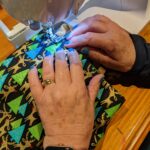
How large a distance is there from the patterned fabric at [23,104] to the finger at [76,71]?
0.03 m

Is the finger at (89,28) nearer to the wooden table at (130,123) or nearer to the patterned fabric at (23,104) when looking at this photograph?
the patterned fabric at (23,104)

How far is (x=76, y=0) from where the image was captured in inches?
21.7

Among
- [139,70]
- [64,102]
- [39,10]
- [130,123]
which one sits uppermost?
[39,10]

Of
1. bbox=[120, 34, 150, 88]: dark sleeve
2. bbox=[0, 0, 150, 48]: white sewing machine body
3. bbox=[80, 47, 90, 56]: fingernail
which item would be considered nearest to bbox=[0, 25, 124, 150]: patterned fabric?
bbox=[80, 47, 90, 56]: fingernail

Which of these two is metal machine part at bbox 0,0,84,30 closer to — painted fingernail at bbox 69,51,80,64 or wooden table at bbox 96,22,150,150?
painted fingernail at bbox 69,51,80,64

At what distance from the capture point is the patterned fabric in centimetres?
56

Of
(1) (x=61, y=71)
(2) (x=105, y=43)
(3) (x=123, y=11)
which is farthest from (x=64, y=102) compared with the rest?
(3) (x=123, y=11)

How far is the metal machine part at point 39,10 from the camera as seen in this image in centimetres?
46

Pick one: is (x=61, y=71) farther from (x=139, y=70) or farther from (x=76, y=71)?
(x=139, y=70)

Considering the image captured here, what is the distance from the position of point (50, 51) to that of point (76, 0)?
5.0 inches

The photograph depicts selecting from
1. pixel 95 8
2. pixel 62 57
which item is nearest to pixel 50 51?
pixel 62 57

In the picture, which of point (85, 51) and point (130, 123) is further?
point (130, 123)

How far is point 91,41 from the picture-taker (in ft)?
1.94

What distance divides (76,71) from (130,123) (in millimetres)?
263
